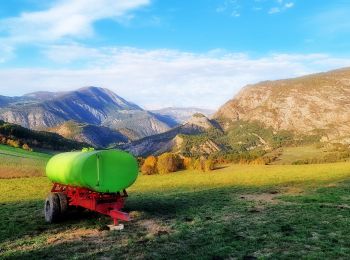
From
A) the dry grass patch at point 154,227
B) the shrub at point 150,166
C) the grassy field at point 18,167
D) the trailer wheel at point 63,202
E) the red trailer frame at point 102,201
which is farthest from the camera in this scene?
the shrub at point 150,166

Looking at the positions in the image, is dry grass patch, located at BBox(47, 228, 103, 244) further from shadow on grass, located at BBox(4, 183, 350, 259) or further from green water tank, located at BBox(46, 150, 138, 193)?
green water tank, located at BBox(46, 150, 138, 193)

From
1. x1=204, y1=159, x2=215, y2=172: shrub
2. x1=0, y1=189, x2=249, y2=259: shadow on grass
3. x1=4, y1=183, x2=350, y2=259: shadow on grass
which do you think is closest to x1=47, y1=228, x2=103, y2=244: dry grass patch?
x1=4, y1=183, x2=350, y2=259: shadow on grass

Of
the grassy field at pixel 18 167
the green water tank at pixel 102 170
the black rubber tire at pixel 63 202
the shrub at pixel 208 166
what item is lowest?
the shrub at pixel 208 166

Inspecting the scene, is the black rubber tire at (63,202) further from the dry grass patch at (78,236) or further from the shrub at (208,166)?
the shrub at (208,166)

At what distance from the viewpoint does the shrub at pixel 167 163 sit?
7656cm

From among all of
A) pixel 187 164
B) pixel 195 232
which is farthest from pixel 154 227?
pixel 187 164

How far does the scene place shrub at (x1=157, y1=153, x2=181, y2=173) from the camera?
76562 millimetres

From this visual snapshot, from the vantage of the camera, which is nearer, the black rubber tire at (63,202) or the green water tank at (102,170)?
the green water tank at (102,170)

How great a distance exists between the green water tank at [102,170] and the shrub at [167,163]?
5524cm

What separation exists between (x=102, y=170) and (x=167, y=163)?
189ft

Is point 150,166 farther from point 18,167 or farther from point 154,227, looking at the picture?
point 154,227

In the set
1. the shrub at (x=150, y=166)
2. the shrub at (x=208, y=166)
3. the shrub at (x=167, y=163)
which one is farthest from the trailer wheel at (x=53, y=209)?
the shrub at (x=208, y=166)

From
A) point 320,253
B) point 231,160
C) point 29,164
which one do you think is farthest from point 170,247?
point 231,160

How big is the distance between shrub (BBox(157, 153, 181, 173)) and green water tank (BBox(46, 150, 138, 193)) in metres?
55.2
